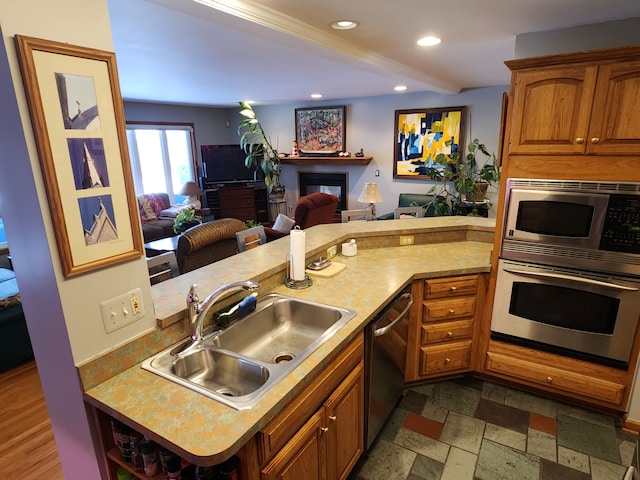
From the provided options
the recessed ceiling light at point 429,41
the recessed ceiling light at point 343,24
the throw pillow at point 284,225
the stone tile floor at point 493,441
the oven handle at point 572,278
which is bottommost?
the stone tile floor at point 493,441

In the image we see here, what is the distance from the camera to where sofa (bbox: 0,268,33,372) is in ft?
9.33

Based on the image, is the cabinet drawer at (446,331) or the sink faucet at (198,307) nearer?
the sink faucet at (198,307)

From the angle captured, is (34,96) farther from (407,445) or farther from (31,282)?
(407,445)

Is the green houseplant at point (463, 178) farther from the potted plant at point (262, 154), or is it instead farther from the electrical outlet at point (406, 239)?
the potted plant at point (262, 154)

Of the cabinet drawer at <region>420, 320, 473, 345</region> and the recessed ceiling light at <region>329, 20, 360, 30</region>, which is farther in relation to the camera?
the cabinet drawer at <region>420, 320, 473, 345</region>

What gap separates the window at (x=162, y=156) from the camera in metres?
6.73

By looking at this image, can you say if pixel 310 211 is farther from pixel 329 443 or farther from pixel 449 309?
pixel 329 443

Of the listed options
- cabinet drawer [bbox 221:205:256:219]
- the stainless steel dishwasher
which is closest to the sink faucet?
the stainless steel dishwasher

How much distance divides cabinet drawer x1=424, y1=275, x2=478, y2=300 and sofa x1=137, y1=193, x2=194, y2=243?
16.0 ft

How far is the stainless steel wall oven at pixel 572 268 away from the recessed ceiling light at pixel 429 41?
1.12 meters

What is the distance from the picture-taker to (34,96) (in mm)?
1017

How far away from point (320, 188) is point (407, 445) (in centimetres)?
585

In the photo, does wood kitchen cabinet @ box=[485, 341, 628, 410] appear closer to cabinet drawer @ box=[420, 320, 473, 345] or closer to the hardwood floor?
cabinet drawer @ box=[420, 320, 473, 345]

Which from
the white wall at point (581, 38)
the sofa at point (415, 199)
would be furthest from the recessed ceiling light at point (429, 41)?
the sofa at point (415, 199)
